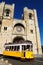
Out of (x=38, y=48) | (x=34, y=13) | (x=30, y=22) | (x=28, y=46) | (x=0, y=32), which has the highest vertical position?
(x=34, y=13)

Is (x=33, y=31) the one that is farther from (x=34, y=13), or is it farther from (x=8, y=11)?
(x=8, y=11)

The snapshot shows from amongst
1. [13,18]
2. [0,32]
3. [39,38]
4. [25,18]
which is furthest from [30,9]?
[0,32]

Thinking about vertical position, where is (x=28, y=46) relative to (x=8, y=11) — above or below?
below

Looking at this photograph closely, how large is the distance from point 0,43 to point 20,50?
723 inches

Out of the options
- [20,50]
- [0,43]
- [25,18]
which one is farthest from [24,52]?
[25,18]

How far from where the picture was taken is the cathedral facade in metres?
34.8

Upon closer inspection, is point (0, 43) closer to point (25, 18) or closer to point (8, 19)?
point (8, 19)

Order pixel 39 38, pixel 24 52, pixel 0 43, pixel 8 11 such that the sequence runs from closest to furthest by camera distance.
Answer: pixel 24 52, pixel 0 43, pixel 39 38, pixel 8 11

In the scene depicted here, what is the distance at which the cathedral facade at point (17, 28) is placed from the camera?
34.8 m

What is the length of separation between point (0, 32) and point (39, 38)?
1168cm

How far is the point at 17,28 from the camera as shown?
123 feet

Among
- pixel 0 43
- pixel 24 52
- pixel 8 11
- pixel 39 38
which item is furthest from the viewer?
pixel 8 11

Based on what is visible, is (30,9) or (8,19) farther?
(30,9)

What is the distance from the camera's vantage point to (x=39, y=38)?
36250mm
